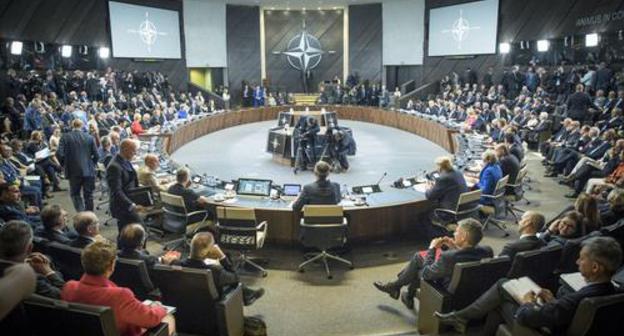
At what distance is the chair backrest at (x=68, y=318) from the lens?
2529 millimetres

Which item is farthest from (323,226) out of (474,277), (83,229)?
(83,229)

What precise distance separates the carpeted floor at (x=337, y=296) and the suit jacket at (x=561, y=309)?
1379 millimetres

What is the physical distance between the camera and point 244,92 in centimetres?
2195

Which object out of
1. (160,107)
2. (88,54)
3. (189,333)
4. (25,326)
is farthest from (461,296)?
(88,54)

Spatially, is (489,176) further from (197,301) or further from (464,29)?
(464,29)

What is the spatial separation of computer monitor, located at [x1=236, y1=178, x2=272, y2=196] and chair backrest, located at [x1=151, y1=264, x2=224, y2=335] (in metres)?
2.74

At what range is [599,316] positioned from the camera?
8.46ft

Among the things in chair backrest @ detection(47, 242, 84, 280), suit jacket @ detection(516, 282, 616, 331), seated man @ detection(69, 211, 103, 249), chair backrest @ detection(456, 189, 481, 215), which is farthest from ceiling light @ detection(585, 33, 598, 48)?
chair backrest @ detection(47, 242, 84, 280)

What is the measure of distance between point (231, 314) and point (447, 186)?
125 inches

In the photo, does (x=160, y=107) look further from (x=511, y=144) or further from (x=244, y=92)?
(x=511, y=144)

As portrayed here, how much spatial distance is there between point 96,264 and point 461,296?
2.55 meters

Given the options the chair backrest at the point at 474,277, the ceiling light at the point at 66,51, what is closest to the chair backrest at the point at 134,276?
the chair backrest at the point at 474,277

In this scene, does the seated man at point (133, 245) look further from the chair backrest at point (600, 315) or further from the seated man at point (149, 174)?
the chair backrest at point (600, 315)

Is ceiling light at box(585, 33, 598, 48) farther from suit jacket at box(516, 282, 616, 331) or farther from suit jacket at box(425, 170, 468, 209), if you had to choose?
suit jacket at box(516, 282, 616, 331)
